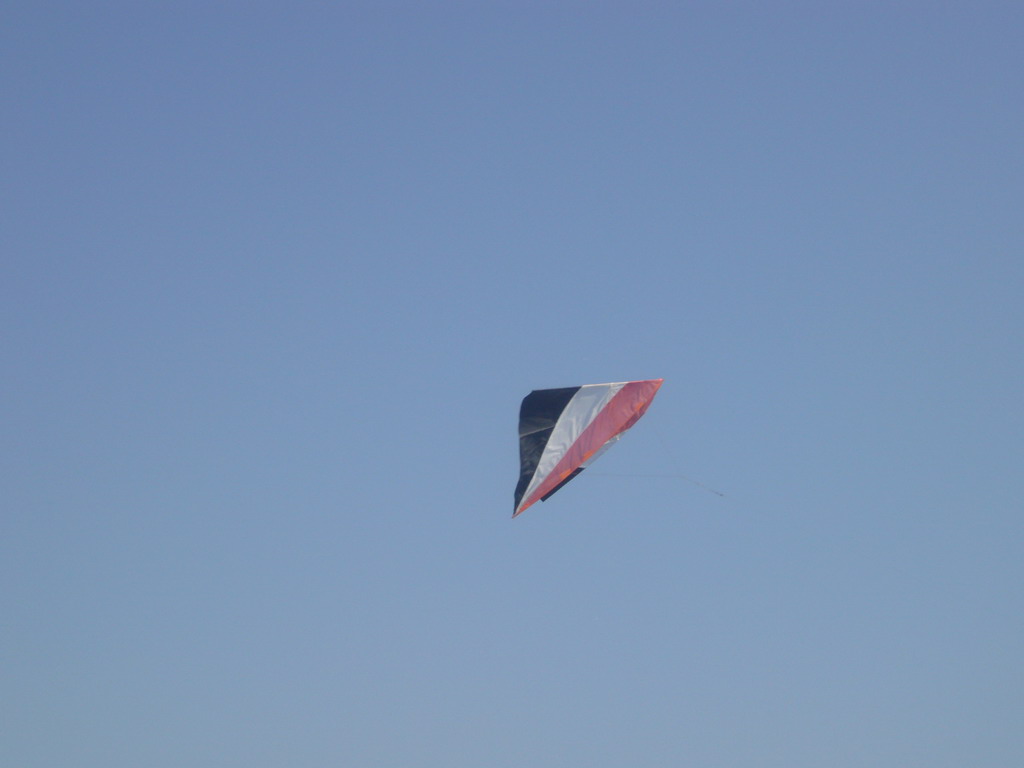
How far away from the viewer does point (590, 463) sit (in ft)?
87.1

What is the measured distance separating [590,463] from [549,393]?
74.1 inches

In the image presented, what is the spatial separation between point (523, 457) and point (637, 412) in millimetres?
2985

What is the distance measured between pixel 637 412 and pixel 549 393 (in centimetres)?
216

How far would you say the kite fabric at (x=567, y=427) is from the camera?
25891 mm

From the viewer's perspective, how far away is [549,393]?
87.0ft

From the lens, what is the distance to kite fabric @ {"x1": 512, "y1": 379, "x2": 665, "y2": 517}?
2589 cm

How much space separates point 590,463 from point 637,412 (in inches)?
65.3

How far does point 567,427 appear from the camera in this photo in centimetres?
2652

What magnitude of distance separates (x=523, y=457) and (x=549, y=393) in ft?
5.38

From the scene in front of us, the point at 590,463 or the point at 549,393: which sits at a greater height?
the point at 549,393

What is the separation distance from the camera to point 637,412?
88.2 feet
